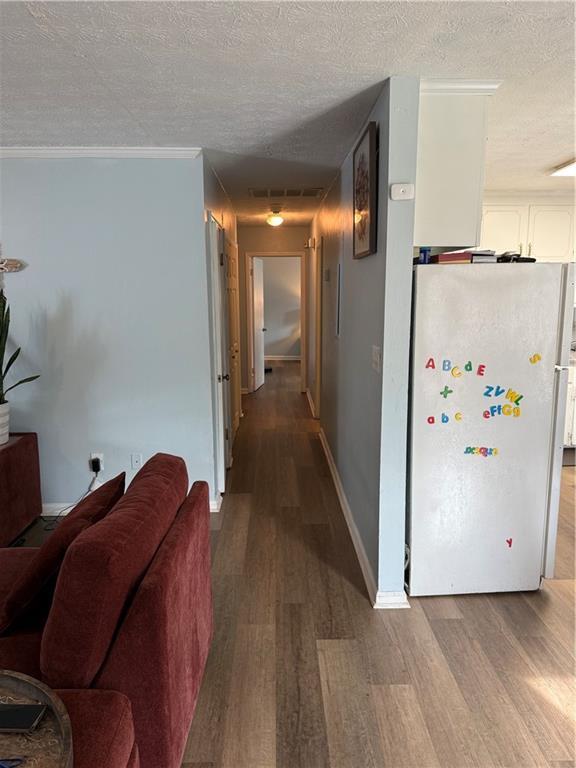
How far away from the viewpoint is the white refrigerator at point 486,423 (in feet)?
6.92

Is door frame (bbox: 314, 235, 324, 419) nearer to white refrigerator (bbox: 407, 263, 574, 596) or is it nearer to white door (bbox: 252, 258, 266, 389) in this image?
white door (bbox: 252, 258, 266, 389)

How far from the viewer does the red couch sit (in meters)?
1.12

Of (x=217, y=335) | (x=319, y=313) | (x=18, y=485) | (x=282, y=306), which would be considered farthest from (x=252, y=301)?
(x=18, y=485)

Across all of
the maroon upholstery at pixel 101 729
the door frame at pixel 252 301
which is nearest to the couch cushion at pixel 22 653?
the maroon upholstery at pixel 101 729

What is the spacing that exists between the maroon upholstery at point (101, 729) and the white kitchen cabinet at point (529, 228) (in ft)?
13.9

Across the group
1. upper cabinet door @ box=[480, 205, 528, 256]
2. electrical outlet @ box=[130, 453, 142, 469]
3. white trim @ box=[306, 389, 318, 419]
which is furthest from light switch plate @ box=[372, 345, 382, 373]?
white trim @ box=[306, 389, 318, 419]

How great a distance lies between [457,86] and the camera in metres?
1.98

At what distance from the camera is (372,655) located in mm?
1948

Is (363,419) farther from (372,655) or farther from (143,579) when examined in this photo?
(143,579)

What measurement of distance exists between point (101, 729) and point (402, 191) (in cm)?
205

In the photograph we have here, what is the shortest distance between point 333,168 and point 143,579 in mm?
3031

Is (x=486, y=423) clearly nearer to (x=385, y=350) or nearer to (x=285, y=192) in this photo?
(x=385, y=350)

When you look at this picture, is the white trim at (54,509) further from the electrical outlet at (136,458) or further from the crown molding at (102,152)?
the crown molding at (102,152)

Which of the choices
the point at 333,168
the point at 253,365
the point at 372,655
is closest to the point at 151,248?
the point at 333,168
